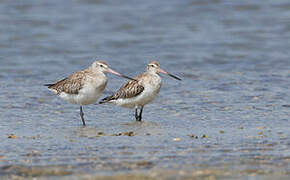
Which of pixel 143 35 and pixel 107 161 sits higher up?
pixel 143 35

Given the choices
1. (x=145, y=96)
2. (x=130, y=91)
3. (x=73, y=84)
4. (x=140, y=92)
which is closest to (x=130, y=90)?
(x=130, y=91)

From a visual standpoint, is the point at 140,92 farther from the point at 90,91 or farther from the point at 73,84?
the point at 73,84

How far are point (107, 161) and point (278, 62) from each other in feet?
32.2

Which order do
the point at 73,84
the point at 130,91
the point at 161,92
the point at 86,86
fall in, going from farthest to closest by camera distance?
1. the point at 161,92
2. the point at 130,91
3. the point at 73,84
4. the point at 86,86

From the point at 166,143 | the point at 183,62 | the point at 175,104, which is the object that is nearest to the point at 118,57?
the point at 183,62

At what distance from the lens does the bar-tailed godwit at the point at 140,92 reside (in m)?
11.1

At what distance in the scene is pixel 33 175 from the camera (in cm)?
676

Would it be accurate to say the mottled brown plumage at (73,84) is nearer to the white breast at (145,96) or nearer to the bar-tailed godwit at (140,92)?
the bar-tailed godwit at (140,92)

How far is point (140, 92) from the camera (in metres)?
11.1

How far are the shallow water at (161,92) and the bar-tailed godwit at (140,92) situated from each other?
0.99ft

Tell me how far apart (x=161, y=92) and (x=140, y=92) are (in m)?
2.29

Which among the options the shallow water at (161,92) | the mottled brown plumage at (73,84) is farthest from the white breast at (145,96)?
the mottled brown plumage at (73,84)

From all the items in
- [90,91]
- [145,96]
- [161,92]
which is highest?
[90,91]

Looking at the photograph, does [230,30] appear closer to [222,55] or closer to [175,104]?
[222,55]
